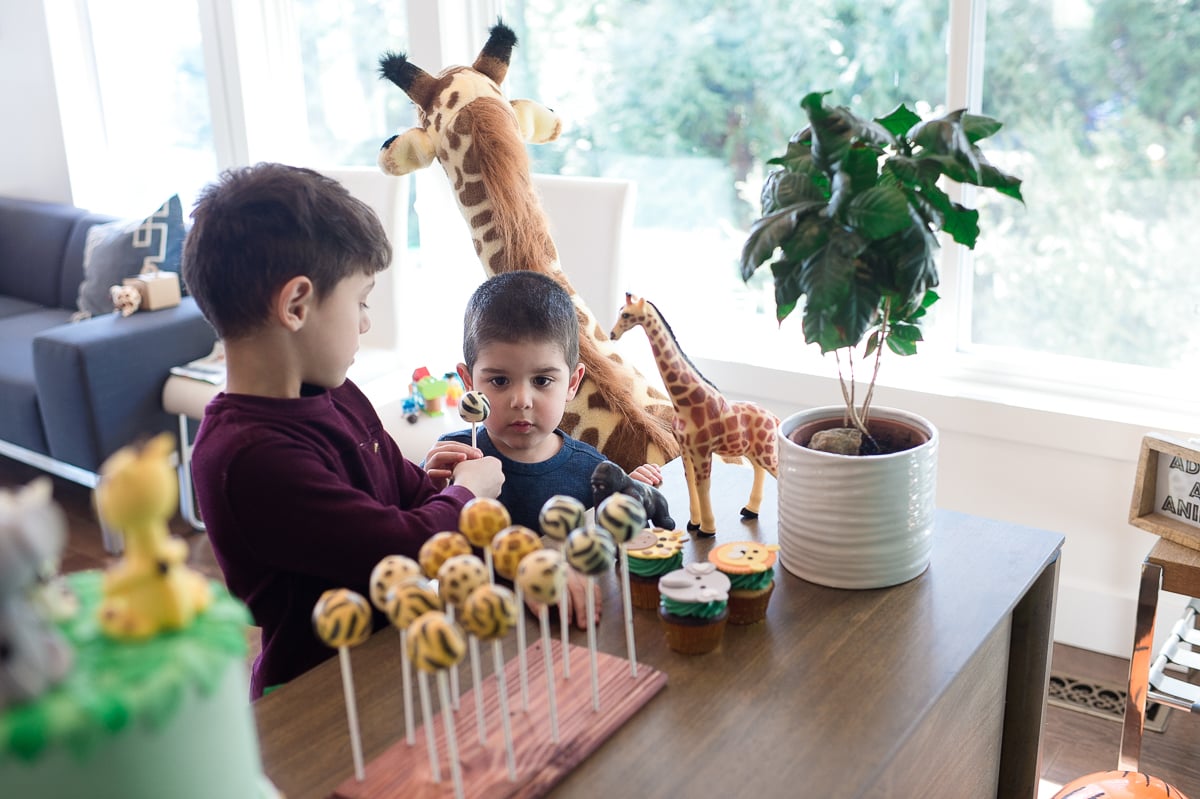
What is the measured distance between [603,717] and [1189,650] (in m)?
1.40

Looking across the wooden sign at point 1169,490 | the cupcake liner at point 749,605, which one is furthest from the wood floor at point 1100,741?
the cupcake liner at point 749,605

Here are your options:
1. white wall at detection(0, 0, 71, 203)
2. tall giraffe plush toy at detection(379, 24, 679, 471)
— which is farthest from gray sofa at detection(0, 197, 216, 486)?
tall giraffe plush toy at detection(379, 24, 679, 471)

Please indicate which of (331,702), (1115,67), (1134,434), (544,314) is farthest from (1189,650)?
(331,702)

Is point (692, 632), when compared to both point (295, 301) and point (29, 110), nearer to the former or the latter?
point (295, 301)

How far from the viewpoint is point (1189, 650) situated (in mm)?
1900

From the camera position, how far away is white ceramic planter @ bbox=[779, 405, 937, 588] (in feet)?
3.88

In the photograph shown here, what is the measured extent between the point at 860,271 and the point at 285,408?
0.62 m

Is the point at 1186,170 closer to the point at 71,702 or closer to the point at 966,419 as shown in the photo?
the point at 966,419

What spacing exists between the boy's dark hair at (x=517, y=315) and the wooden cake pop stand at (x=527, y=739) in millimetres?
533

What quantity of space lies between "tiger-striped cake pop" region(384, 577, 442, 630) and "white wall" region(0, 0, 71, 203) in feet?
13.4

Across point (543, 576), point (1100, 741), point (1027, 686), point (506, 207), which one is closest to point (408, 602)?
point (543, 576)

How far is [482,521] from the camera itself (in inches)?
38.0

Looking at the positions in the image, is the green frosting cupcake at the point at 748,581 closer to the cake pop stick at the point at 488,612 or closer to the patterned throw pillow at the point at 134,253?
the cake pop stick at the point at 488,612

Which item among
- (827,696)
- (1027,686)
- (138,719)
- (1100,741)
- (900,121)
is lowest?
(1100,741)
